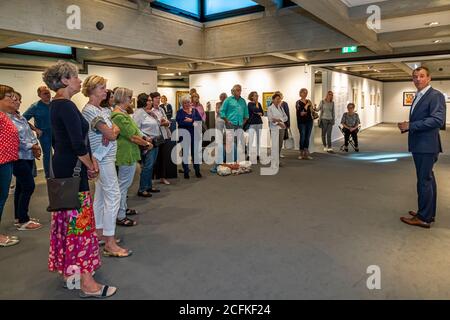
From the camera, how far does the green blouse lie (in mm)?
3477

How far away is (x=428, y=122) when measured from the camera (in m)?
3.49

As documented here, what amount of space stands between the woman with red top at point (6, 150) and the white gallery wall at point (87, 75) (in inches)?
167

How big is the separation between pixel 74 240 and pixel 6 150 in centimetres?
→ 162

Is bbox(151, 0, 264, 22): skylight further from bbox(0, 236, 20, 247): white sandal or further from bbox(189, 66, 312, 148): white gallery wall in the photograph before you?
bbox(0, 236, 20, 247): white sandal

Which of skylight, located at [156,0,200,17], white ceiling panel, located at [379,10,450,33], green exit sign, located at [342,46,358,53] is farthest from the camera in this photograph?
green exit sign, located at [342,46,358,53]

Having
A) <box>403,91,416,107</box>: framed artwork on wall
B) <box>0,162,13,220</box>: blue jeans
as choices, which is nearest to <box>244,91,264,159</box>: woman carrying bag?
<box>0,162,13,220</box>: blue jeans

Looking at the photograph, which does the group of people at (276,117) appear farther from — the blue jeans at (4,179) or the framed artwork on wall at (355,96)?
the framed artwork on wall at (355,96)

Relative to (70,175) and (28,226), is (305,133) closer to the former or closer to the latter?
(28,226)

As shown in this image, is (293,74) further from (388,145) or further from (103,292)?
(103,292)

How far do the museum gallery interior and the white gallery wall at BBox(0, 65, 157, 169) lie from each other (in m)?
0.05

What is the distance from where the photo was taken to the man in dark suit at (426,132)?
11.5ft

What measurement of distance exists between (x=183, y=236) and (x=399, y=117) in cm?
2201

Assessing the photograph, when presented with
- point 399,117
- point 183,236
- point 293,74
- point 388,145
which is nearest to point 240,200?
point 183,236

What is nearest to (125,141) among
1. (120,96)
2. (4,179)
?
(120,96)
